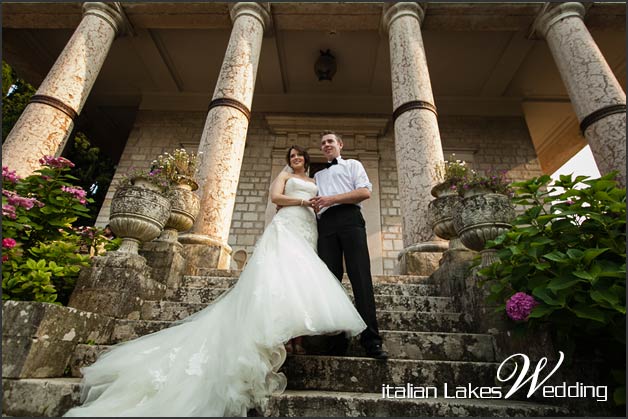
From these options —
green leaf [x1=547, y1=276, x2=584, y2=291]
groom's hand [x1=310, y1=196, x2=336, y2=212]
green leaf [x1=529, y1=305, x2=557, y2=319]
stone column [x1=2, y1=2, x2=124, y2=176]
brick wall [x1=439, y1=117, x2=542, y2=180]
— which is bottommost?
green leaf [x1=529, y1=305, x2=557, y2=319]

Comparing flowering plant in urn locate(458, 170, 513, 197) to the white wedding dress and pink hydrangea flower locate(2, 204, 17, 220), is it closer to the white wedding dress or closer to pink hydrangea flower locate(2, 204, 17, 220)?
the white wedding dress

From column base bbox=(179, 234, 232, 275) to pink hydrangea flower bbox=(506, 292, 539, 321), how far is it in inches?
127

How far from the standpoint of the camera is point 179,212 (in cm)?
385

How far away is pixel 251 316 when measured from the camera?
1.95 m

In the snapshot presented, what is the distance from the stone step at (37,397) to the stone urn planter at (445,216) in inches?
139

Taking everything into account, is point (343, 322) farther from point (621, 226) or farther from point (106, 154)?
point (106, 154)

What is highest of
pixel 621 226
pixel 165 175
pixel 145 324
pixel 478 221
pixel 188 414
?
pixel 165 175

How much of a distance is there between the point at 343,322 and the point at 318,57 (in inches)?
322

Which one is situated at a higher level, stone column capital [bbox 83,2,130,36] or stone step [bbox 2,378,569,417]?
stone column capital [bbox 83,2,130,36]

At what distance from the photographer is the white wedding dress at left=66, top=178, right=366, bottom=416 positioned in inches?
64.6

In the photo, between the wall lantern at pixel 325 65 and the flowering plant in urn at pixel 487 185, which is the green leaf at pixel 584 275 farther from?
the wall lantern at pixel 325 65

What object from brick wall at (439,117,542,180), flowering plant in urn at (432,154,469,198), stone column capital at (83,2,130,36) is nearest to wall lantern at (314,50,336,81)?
brick wall at (439,117,542,180)

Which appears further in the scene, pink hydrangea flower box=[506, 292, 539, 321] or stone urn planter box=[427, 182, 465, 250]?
stone urn planter box=[427, 182, 465, 250]

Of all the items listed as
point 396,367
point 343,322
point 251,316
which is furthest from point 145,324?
point 396,367
